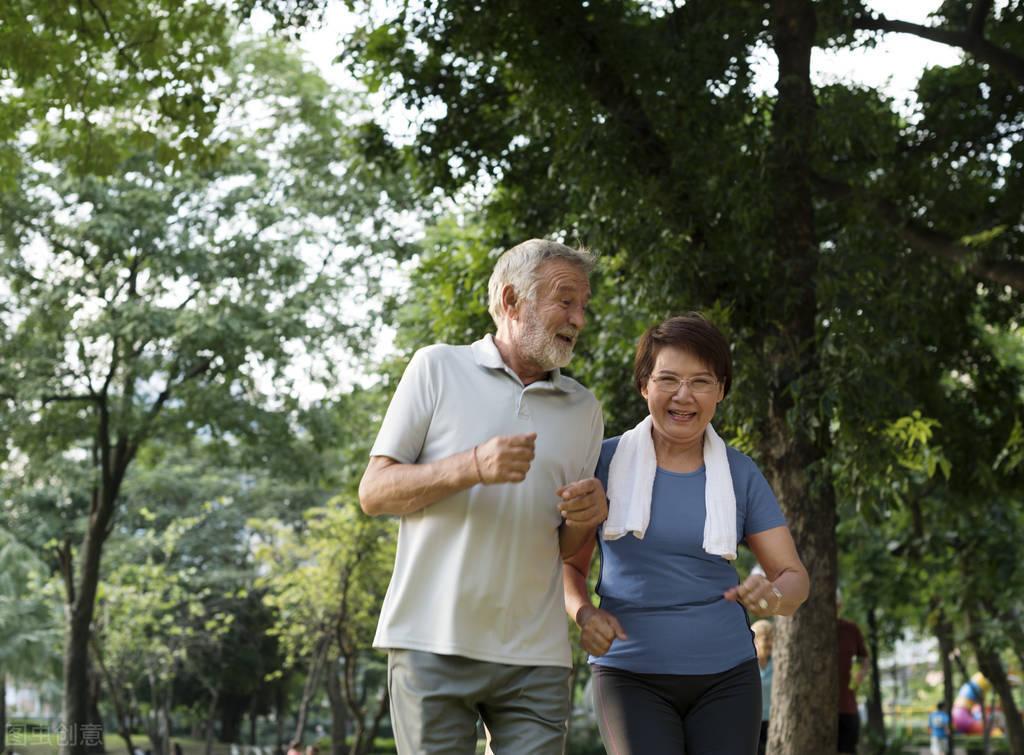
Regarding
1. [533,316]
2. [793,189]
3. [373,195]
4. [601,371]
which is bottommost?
[533,316]

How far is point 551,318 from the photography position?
3674 mm

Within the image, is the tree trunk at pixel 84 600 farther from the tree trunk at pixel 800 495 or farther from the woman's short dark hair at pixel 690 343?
the woman's short dark hair at pixel 690 343

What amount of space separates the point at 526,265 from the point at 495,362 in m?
0.28

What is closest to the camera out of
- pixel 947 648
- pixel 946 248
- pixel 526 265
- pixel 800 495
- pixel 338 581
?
pixel 526 265

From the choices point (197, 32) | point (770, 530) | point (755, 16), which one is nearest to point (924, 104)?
point (755, 16)

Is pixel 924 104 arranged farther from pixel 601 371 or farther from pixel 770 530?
pixel 770 530

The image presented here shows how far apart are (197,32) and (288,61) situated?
1309cm

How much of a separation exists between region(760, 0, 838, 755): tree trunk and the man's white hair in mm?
5657

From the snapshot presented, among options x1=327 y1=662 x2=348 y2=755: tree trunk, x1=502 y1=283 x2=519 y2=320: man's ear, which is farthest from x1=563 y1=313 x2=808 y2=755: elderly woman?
x1=327 y1=662 x2=348 y2=755: tree trunk

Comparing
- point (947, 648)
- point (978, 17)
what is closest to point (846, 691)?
point (978, 17)

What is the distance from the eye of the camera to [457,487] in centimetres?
332

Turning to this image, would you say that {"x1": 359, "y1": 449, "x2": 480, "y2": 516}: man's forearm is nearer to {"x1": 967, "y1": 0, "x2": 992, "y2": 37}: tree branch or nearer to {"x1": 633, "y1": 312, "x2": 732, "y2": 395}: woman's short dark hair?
{"x1": 633, "y1": 312, "x2": 732, "y2": 395}: woman's short dark hair

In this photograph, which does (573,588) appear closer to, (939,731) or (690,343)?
(690,343)

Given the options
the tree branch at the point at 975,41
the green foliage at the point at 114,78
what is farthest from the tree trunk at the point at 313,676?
the tree branch at the point at 975,41
